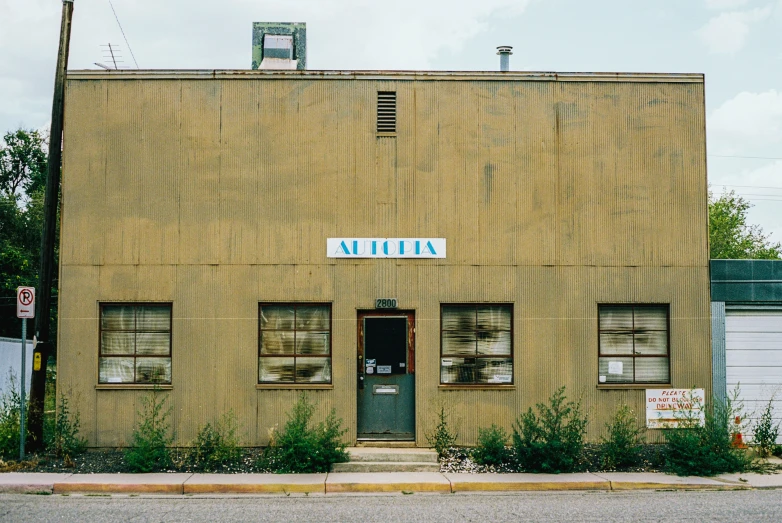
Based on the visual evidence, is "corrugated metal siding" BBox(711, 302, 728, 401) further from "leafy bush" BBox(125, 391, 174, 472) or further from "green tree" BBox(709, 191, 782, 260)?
"green tree" BBox(709, 191, 782, 260)

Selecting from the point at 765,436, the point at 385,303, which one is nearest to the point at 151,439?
the point at 385,303

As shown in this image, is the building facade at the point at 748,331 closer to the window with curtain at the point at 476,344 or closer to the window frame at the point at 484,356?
the window frame at the point at 484,356

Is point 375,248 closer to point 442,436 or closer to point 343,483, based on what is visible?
point 442,436

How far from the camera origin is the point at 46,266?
527 inches

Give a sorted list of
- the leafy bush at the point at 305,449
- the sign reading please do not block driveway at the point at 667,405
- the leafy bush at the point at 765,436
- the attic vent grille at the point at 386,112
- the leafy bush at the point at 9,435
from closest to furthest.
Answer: the leafy bush at the point at 305,449, the leafy bush at the point at 9,435, the leafy bush at the point at 765,436, the sign reading please do not block driveway at the point at 667,405, the attic vent grille at the point at 386,112

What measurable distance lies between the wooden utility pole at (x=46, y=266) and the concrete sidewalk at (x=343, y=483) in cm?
143

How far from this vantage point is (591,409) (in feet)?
44.7

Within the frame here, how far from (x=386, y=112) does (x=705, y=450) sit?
7.62 metres

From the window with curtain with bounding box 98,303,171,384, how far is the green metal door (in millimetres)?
3397

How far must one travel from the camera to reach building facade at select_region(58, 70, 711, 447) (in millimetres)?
13570

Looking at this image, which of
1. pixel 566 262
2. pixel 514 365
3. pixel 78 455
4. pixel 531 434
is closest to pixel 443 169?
pixel 566 262

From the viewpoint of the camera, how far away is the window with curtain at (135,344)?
13.6 m

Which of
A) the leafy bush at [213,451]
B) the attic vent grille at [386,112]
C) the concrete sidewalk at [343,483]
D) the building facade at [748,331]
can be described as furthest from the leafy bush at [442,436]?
the attic vent grille at [386,112]

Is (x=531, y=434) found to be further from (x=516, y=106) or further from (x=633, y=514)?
(x=516, y=106)
